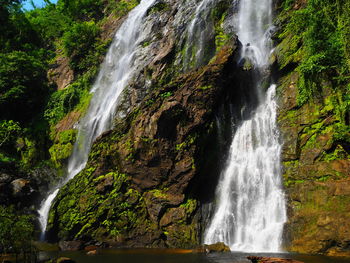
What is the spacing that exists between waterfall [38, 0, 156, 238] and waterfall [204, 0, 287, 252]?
1179 cm

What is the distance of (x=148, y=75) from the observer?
28016 mm

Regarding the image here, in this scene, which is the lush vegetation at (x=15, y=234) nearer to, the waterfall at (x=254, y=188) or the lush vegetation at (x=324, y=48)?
the waterfall at (x=254, y=188)

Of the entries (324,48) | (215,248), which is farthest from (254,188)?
(324,48)

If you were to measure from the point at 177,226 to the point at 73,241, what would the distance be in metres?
6.76

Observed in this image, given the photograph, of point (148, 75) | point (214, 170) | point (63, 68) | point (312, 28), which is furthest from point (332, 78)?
point (63, 68)

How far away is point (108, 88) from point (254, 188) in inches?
767

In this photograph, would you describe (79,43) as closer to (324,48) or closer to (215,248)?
(324,48)

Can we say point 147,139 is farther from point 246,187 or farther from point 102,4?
point 102,4

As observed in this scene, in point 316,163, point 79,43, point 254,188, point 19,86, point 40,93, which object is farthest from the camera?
point 79,43

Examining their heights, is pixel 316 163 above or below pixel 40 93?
below

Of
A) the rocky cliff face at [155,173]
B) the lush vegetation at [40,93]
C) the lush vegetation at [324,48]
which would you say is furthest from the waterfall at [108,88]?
the lush vegetation at [324,48]

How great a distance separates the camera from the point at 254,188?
725 inches

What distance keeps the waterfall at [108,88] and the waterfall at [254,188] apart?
11.8 metres

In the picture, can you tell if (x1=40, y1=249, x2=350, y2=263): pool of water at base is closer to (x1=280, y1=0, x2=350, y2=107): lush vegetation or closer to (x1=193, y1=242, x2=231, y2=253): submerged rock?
(x1=193, y1=242, x2=231, y2=253): submerged rock
